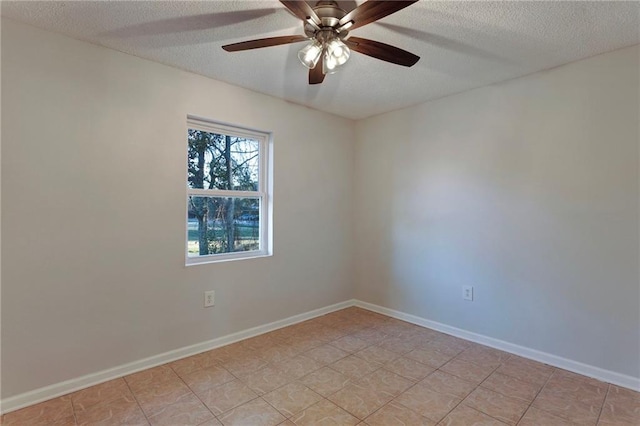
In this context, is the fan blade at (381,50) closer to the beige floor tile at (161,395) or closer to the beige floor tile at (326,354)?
the beige floor tile at (326,354)

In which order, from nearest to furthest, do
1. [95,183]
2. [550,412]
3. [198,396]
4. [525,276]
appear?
[550,412], [198,396], [95,183], [525,276]

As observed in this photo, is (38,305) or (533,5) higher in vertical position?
(533,5)

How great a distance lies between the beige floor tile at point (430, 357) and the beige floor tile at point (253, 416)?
1205 millimetres

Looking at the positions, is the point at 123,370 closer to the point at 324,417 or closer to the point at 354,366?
the point at 324,417

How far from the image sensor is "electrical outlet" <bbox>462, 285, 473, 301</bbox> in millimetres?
2898

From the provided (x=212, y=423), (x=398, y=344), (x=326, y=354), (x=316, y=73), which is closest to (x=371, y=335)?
(x=398, y=344)

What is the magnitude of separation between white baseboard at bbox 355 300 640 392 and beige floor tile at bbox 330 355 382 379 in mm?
989

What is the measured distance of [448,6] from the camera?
1733 mm

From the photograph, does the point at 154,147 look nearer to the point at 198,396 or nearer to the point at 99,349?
the point at 99,349

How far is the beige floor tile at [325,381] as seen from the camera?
2094 millimetres

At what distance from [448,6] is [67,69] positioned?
90.4 inches

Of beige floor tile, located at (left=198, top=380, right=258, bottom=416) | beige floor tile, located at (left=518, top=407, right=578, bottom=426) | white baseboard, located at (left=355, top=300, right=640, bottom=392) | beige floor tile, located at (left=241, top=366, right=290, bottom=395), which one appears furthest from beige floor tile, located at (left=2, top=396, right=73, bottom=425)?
white baseboard, located at (left=355, top=300, right=640, bottom=392)

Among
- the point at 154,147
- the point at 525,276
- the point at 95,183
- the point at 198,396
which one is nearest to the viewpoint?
the point at 198,396

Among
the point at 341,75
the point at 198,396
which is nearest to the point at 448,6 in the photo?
the point at 341,75
